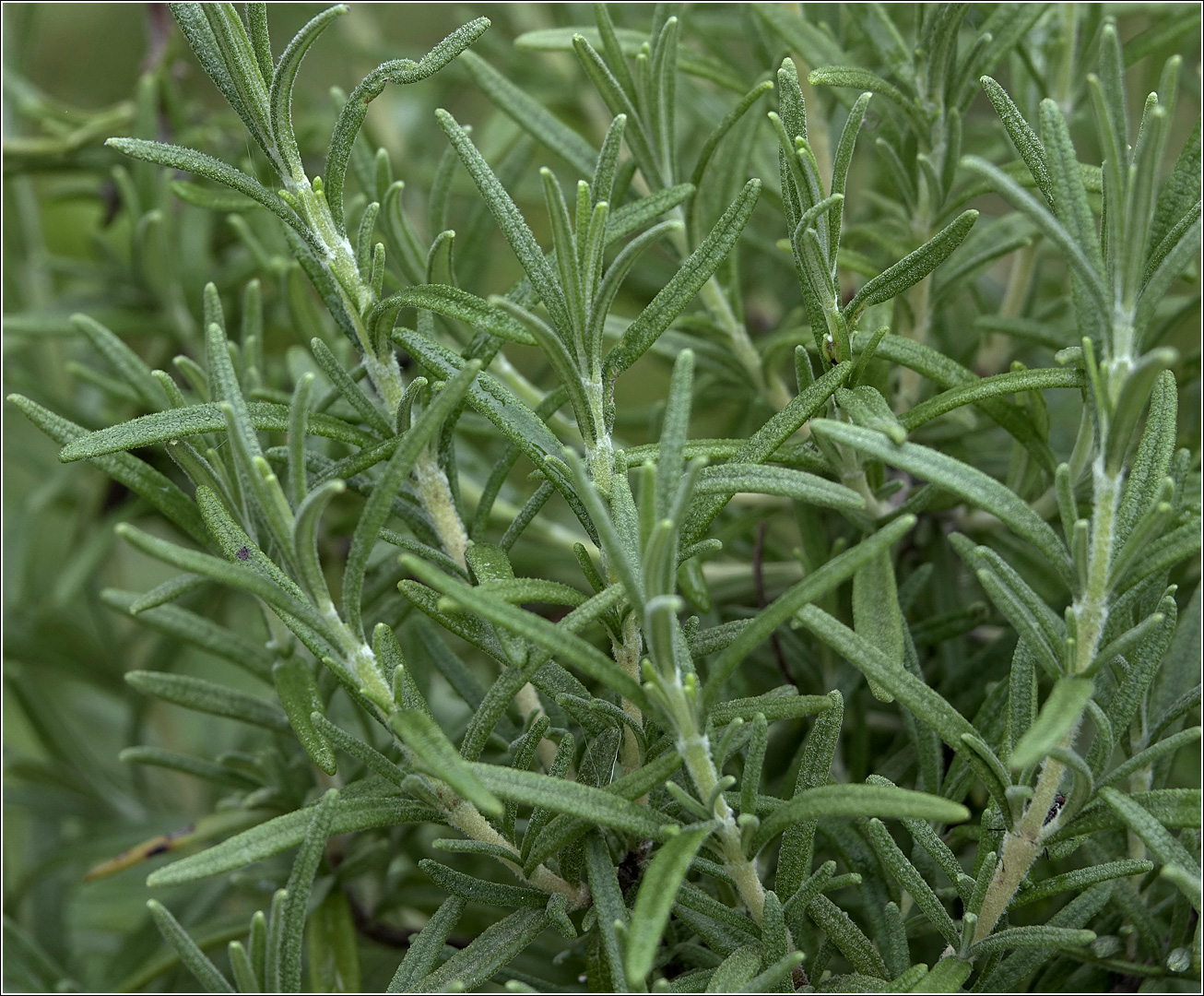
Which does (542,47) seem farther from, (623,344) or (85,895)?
(85,895)

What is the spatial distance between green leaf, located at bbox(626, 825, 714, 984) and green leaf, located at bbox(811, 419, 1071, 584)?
16 cm

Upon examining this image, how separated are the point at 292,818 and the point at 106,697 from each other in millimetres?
906

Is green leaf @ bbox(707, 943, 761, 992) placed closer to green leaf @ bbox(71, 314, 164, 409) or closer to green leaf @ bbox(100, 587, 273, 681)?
green leaf @ bbox(100, 587, 273, 681)

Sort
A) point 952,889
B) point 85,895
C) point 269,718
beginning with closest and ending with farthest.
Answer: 1. point 952,889
2. point 269,718
3. point 85,895

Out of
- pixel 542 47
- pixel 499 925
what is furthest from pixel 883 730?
pixel 542 47

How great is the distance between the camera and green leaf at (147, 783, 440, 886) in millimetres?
425

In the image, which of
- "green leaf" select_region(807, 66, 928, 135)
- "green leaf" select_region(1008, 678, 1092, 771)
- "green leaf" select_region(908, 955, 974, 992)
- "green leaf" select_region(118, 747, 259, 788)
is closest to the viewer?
"green leaf" select_region(1008, 678, 1092, 771)

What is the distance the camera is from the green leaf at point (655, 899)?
0.37m

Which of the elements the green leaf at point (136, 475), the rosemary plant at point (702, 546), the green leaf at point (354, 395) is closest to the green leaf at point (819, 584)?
the rosemary plant at point (702, 546)

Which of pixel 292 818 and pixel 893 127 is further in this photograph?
pixel 893 127

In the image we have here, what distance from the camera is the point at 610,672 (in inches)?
16.4

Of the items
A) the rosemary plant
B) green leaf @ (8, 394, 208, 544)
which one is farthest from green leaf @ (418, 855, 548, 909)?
green leaf @ (8, 394, 208, 544)

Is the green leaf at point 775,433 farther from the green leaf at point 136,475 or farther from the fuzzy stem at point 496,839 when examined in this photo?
the green leaf at point 136,475

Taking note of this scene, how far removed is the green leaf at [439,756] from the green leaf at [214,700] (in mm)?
235
